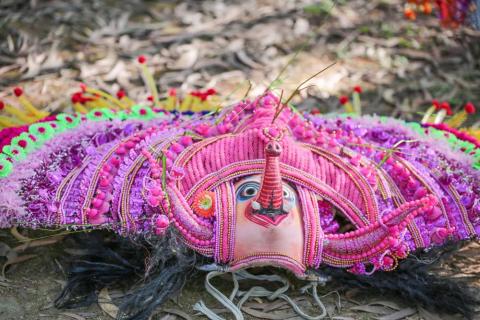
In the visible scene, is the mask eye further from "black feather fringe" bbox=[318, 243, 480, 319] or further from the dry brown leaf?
the dry brown leaf

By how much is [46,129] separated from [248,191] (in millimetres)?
763

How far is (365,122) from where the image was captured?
2.23 meters

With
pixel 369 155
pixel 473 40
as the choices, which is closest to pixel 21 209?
pixel 369 155

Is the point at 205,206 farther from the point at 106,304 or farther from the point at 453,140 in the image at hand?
the point at 453,140

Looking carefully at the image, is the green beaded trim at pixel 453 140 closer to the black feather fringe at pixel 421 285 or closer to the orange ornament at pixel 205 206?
the black feather fringe at pixel 421 285

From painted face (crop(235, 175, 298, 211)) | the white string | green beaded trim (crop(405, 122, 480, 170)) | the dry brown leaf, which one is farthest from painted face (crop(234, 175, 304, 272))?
green beaded trim (crop(405, 122, 480, 170))

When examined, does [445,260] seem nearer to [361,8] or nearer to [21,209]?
[21,209]

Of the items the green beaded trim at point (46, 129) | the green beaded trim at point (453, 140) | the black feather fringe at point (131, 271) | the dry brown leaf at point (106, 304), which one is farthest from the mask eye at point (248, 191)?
the green beaded trim at point (453, 140)

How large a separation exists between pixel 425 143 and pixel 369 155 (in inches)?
9.9

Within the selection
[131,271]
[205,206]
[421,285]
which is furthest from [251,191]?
[421,285]

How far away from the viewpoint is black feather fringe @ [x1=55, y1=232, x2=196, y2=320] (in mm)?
1663

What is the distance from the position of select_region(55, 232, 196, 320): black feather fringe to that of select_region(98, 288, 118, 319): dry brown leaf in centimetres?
1

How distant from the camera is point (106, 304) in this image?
1.75 metres

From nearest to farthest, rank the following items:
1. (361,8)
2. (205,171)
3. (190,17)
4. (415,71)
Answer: (205,171)
(415,71)
(190,17)
(361,8)
